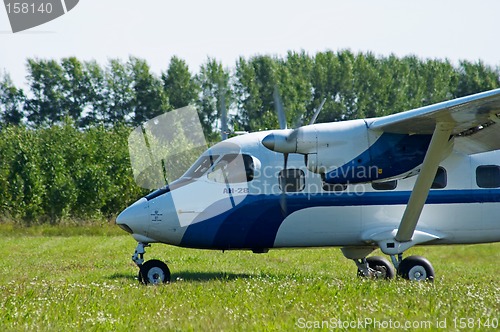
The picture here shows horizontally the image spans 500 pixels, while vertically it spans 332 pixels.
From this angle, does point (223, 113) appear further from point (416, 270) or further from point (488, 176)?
point (488, 176)

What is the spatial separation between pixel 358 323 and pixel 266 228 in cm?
620

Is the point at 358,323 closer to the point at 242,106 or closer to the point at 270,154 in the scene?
the point at 270,154

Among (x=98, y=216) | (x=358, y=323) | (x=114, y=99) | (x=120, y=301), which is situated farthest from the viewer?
(x=114, y=99)

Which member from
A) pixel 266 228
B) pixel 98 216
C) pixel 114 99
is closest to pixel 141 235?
Result: pixel 266 228

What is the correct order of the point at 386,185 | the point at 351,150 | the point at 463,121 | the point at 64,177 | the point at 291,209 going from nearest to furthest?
the point at 463,121
the point at 351,150
the point at 291,209
the point at 386,185
the point at 64,177

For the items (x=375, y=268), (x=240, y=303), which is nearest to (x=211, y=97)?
(x=375, y=268)

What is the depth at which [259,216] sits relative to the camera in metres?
14.6

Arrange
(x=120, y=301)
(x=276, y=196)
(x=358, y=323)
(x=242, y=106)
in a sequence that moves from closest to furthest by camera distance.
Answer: (x=358, y=323) < (x=120, y=301) < (x=276, y=196) < (x=242, y=106)

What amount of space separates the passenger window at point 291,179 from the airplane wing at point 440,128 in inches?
67.7

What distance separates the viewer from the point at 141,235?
1438 cm

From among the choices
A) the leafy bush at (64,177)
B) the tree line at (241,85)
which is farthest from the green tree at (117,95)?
the leafy bush at (64,177)

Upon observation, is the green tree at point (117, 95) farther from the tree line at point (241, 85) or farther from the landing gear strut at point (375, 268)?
the landing gear strut at point (375, 268)

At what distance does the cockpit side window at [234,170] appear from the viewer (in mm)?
14555

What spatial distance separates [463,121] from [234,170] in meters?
4.32
